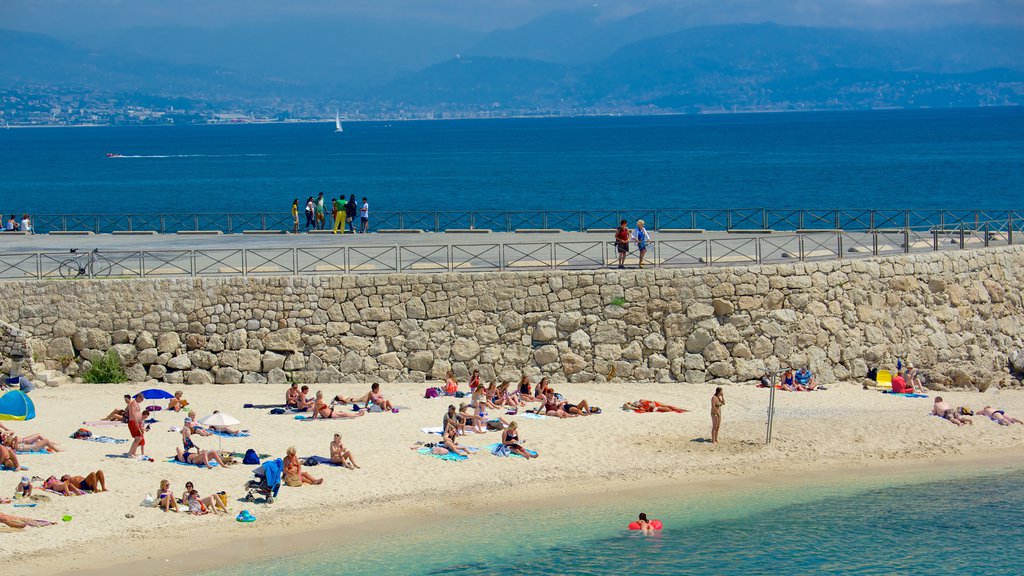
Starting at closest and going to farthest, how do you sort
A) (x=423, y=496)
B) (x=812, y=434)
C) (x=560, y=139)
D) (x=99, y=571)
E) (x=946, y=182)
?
(x=99, y=571) < (x=423, y=496) < (x=812, y=434) < (x=946, y=182) < (x=560, y=139)

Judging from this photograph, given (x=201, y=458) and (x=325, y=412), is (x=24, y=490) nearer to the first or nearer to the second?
(x=201, y=458)

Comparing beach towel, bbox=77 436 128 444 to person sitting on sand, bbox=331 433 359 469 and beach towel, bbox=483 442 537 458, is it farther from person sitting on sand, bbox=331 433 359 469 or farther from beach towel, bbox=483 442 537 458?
beach towel, bbox=483 442 537 458

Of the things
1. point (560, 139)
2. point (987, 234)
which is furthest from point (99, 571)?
point (560, 139)

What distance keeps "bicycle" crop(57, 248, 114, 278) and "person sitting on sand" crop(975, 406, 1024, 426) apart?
688 inches

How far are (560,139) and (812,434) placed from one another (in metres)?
161

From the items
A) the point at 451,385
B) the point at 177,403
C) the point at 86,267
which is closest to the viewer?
the point at 177,403

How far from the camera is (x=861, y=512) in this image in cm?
1872

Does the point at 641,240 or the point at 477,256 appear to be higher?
the point at 641,240

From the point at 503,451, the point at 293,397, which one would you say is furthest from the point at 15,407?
the point at 503,451

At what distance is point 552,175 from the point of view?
9606cm

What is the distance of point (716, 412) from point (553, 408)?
10.1ft

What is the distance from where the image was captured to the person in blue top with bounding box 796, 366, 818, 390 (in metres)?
24.1

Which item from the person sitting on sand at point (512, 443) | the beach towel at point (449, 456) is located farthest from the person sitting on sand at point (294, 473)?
the person sitting on sand at point (512, 443)

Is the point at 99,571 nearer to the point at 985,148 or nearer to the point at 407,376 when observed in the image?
the point at 407,376
